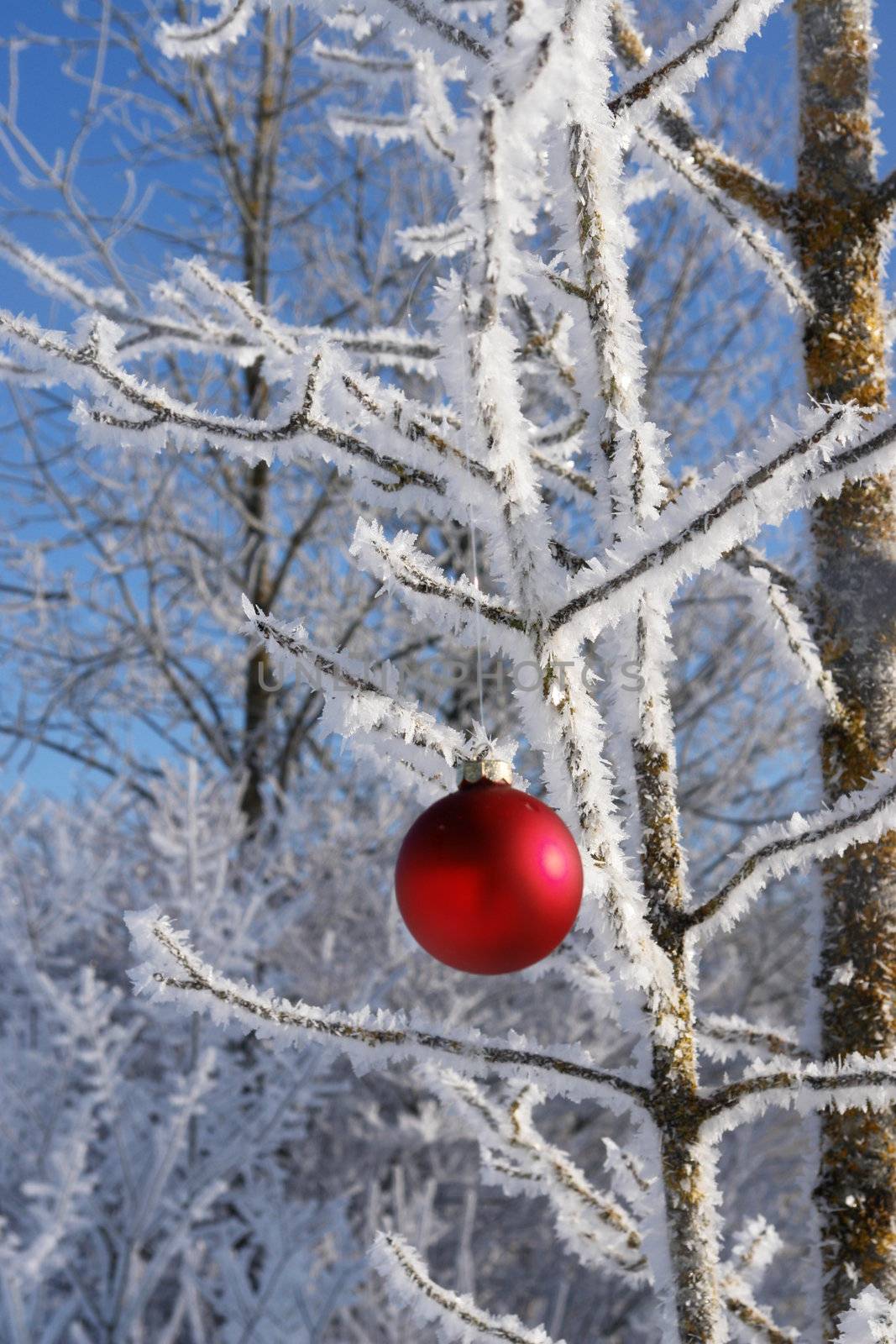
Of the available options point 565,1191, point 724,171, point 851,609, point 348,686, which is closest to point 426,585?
point 348,686

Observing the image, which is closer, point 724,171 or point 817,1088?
point 817,1088

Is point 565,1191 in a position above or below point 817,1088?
below

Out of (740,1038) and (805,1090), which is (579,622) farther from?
(740,1038)

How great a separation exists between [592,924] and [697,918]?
135 millimetres

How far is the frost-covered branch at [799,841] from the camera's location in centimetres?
103

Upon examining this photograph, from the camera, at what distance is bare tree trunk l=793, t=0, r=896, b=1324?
1.35 m

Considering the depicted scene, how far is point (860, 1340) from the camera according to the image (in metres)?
0.93

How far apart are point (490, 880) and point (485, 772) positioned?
143 mm

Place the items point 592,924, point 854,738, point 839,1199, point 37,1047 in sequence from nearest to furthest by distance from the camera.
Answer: point 592,924 → point 839,1199 → point 854,738 → point 37,1047

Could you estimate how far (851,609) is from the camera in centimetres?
152

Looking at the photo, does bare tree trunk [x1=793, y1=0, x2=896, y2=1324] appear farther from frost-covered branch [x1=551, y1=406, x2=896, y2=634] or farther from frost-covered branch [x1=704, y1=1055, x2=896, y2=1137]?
frost-covered branch [x1=551, y1=406, x2=896, y2=634]

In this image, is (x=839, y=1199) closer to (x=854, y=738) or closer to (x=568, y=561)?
(x=854, y=738)

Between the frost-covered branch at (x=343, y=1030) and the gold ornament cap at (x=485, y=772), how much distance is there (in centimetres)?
29

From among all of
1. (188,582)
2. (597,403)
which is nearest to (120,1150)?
(597,403)
